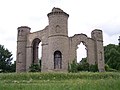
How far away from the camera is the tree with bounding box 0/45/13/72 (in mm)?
50953

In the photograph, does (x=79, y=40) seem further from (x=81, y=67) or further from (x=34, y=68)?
(x=34, y=68)

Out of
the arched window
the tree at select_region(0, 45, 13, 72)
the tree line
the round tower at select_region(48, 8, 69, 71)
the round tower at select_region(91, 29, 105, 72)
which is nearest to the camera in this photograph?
the round tower at select_region(48, 8, 69, 71)

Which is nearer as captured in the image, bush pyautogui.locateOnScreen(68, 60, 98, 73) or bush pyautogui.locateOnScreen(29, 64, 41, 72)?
bush pyautogui.locateOnScreen(68, 60, 98, 73)

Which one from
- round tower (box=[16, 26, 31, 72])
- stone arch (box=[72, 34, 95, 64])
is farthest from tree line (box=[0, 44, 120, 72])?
round tower (box=[16, 26, 31, 72])

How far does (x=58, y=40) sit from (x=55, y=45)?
2.82 ft

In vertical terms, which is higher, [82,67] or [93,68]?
[82,67]

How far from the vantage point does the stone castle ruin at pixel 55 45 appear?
37844mm

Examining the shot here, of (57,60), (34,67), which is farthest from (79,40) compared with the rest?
(34,67)

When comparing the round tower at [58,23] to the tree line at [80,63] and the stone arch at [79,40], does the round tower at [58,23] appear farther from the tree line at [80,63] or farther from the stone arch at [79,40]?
the tree line at [80,63]

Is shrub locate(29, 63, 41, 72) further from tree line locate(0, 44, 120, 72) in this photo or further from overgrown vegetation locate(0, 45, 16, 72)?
overgrown vegetation locate(0, 45, 16, 72)

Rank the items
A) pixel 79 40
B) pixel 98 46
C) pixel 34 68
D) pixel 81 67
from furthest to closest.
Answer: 1. pixel 98 46
2. pixel 79 40
3. pixel 34 68
4. pixel 81 67

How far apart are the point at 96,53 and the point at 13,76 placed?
22.3m

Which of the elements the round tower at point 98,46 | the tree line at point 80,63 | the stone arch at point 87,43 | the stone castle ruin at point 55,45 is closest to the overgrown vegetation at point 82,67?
the tree line at point 80,63

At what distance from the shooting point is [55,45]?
123 feet
